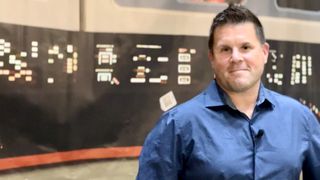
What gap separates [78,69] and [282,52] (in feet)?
2.31

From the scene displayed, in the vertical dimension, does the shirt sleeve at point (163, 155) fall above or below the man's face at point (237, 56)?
below

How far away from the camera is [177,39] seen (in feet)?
5.05

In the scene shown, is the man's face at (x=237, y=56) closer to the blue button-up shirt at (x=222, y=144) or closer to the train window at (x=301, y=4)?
the blue button-up shirt at (x=222, y=144)

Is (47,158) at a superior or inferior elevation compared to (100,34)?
inferior

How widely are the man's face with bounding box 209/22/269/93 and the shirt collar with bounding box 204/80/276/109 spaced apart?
0.08ft

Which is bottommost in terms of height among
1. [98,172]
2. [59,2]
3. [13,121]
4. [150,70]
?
[98,172]

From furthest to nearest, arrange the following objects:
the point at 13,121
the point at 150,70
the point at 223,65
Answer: the point at 150,70 < the point at 13,121 < the point at 223,65

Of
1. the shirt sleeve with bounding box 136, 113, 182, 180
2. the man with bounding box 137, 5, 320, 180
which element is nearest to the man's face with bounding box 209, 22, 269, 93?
the man with bounding box 137, 5, 320, 180

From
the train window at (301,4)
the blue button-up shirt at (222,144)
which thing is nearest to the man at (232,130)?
the blue button-up shirt at (222,144)

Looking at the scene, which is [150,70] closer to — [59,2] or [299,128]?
[59,2]

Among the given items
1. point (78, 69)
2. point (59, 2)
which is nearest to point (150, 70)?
point (78, 69)

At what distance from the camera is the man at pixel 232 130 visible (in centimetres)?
104

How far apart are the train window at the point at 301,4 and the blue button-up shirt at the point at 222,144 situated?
0.69m

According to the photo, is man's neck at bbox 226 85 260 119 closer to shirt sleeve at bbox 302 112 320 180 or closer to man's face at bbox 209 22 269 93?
man's face at bbox 209 22 269 93
